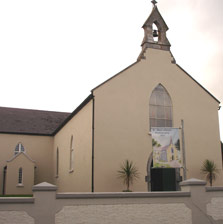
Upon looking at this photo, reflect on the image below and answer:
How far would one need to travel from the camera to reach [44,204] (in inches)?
420

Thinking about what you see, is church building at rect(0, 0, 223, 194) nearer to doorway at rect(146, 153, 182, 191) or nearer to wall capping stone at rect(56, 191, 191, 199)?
doorway at rect(146, 153, 182, 191)

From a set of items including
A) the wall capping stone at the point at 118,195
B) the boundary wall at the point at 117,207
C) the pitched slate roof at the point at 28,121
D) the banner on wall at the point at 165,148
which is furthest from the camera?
the pitched slate roof at the point at 28,121

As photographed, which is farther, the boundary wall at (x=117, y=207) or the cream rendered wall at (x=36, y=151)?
the cream rendered wall at (x=36, y=151)

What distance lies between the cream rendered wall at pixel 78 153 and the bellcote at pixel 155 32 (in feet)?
19.2

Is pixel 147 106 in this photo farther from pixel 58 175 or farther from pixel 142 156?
pixel 58 175

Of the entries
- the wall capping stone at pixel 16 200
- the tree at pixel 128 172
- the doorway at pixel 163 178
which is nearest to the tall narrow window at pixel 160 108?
the doorway at pixel 163 178

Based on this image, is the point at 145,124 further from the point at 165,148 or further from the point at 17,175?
the point at 17,175

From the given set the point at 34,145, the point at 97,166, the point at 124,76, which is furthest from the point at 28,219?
the point at 34,145

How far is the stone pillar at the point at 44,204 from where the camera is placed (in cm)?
1057

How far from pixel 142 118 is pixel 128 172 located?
11.8ft

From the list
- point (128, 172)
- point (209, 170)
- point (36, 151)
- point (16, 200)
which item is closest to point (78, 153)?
point (128, 172)

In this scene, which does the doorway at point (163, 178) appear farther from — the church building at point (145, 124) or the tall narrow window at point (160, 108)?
the tall narrow window at point (160, 108)

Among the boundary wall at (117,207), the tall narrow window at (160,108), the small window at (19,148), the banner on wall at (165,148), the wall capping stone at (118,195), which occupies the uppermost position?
the tall narrow window at (160,108)

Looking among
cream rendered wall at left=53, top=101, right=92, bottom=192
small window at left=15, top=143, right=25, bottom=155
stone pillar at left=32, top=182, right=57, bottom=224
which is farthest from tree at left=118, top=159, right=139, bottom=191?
small window at left=15, top=143, right=25, bottom=155
